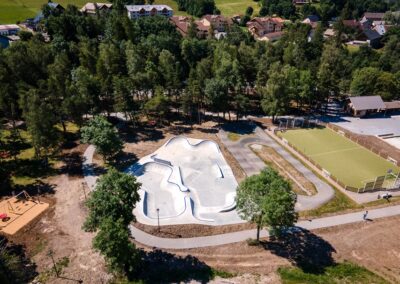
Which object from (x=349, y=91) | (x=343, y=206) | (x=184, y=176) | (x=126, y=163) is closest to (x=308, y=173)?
(x=343, y=206)

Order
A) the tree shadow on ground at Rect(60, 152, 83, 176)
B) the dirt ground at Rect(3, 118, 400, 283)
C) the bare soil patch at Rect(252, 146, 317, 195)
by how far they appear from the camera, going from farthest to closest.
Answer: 1. the tree shadow on ground at Rect(60, 152, 83, 176)
2. the bare soil patch at Rect(252, 146, 317, 195)
3. the dirt ground at Rect(3, 118, 400, 283)

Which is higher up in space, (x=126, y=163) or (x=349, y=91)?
(x=349, y=91)

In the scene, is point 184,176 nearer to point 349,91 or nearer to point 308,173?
point 308,173

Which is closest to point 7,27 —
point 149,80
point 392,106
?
point 149,80

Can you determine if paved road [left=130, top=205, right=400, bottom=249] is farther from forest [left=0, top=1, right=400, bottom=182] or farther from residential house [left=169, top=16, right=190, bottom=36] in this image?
residential house [left=169, top=16, right=190, bottom=36]

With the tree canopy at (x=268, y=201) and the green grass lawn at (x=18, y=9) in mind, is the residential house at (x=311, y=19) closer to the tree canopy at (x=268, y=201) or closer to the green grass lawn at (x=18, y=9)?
the green grass lawn at (x=18, y=9)

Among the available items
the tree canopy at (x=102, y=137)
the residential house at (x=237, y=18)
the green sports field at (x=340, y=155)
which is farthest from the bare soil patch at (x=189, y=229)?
the residential house at (x=237, y=18)

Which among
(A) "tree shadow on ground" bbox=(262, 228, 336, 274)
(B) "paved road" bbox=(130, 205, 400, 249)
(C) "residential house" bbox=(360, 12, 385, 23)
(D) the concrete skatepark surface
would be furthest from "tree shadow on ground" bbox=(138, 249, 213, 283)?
(C) "residential house" bbox=(360, 12, 385, 23)

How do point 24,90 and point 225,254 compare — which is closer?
point 225,254
